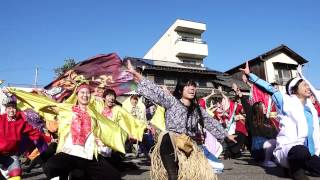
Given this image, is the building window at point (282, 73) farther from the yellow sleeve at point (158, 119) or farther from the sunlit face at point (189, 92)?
the sunlit face at point (189, 92)

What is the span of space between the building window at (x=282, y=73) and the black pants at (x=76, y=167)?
2872 cm

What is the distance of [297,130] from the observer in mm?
5426

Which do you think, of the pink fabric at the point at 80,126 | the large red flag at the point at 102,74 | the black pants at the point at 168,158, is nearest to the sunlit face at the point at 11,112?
the pink fabric at the point at 80,126

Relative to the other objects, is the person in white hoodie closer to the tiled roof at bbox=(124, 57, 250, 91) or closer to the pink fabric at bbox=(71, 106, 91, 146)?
the pink fabric at bbox=(71, 106, 91, 146)

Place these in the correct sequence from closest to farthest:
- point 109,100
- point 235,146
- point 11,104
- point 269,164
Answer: point 11,104, point 109,100, point 269,164, point 235,146

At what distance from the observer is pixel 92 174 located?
4.34 m

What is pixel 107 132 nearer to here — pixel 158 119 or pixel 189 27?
pixel 158 119

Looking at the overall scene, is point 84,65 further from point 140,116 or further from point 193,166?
point 193,166

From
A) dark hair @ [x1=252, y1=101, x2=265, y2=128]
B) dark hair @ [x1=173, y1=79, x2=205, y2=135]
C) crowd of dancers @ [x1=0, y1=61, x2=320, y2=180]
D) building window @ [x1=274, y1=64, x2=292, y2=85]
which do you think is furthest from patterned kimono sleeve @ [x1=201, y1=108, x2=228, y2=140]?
building window @ [x1=274, y1=64, x2=292, y2=85]

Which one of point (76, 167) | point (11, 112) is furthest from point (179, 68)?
point (76, 167)

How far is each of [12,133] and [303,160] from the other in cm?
448

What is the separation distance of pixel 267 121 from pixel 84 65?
185 inches

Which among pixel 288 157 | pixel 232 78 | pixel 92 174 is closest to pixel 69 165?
pixel 92 174

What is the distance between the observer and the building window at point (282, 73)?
101ft
